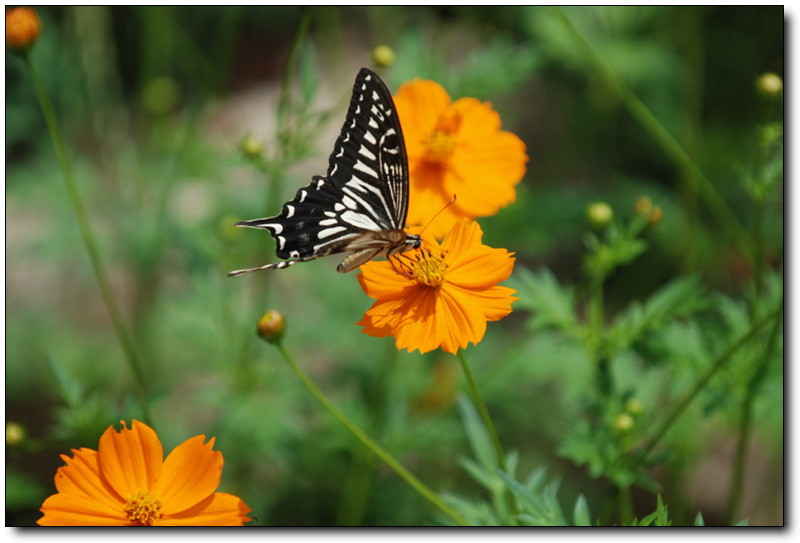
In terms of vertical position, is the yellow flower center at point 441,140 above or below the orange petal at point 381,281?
above

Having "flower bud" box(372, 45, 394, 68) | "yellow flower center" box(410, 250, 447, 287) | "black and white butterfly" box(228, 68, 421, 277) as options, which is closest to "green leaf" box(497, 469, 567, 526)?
"yellow flower center" box(410, 250, 447, 287)

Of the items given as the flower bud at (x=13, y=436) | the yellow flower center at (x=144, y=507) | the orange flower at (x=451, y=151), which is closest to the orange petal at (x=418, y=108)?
the orange flower at (x=451, y=151)

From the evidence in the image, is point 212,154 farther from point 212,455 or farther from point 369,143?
point 212,455

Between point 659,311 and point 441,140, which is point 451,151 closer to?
point 441,140

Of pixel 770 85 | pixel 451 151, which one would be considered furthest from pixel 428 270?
pixel 770 85

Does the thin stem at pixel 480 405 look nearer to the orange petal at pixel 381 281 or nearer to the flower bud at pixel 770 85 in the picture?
the orange petal at pixel 381 281
